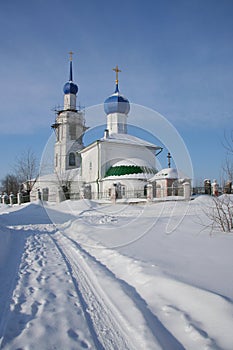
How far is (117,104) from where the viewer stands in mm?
31250

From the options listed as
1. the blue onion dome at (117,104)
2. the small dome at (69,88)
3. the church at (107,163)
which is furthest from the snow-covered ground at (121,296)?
the small dome at (69,88)

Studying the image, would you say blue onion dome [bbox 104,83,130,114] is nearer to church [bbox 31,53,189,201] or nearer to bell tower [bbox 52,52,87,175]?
church [bbox 31,53,189,201]

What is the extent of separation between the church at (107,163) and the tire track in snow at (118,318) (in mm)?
16972

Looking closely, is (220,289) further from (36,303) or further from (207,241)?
(207,241)

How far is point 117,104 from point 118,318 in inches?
1190

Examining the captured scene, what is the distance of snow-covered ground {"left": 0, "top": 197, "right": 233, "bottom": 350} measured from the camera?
93.4 inches

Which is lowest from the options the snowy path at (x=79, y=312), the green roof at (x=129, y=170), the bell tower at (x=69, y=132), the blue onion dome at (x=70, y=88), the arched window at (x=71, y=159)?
the snowy path at (x=79, y=312)

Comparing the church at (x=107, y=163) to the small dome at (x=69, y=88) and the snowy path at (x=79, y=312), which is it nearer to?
the small dome at (x=69, y=88)

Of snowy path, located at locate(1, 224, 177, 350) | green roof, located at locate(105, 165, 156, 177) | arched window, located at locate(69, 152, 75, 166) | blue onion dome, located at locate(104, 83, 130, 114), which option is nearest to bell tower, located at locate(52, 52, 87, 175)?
arched window, located at locate(69, 152, 75, 166)

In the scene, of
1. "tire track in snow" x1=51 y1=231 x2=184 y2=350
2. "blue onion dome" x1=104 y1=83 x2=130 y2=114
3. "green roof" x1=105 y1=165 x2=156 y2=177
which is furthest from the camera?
"blue onion dome" x1=104 y1=83 x2=130 y2=114

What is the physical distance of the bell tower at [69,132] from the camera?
4281cm

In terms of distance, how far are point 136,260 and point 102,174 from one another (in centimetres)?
2352

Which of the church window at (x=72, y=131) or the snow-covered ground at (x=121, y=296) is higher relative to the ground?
the church window at (x=72, y=131)

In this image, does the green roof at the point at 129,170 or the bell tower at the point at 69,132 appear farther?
the bell tower at the point at 69,132
